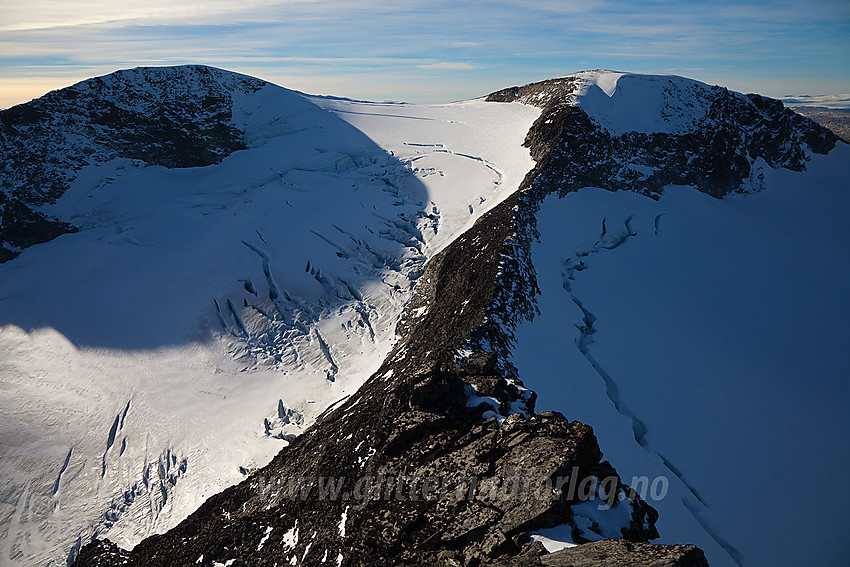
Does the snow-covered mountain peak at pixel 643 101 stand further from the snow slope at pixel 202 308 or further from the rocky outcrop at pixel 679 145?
the snow slope at pixel 202 308

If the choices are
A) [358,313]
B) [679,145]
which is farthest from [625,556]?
[679,145]

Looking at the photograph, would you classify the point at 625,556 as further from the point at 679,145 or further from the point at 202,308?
the point at 679,145

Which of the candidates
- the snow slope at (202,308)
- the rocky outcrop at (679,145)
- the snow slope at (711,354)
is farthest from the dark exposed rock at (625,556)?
the rocky outcrop at (679,145)

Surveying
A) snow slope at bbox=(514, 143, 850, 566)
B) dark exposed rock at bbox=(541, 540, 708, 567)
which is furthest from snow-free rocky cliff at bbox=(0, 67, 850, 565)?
snow slope at bbox=(514, 143, 850, 566)

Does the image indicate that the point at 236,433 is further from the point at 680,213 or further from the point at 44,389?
the point at 680,213

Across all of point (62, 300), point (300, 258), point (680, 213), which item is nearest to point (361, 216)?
point (300, 258)

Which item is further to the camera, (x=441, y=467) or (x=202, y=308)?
(x=202, y=308)
